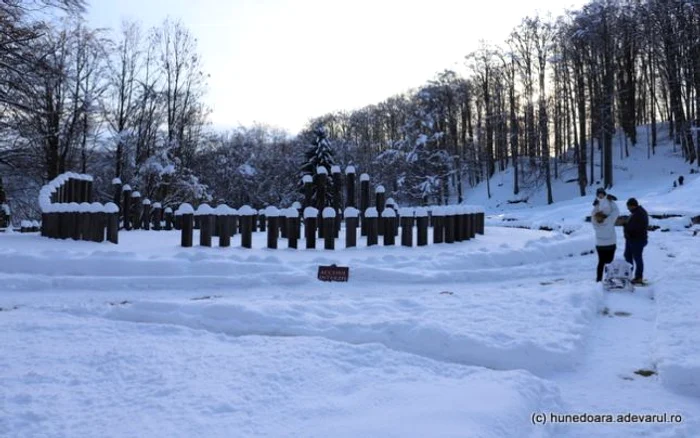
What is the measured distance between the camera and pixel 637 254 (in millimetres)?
8016

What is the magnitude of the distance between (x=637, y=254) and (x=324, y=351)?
6441 millimetres

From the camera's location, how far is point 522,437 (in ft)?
9.21

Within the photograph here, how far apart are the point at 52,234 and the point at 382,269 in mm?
6829

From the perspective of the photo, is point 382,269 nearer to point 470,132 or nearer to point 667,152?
point 667,152

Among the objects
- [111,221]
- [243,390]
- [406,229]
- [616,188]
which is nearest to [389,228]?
[406,229]

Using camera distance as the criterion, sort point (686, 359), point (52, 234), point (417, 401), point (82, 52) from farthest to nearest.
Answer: point (82, 52), point (52, 234), point (686, 359), point (417, 401)

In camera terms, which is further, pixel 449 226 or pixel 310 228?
pixel 449 226

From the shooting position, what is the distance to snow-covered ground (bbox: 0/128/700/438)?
114 inches

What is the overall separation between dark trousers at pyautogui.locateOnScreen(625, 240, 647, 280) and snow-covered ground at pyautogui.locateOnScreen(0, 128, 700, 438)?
0.93ft

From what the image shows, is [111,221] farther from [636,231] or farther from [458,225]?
[636,231]

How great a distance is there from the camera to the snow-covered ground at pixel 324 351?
290cm

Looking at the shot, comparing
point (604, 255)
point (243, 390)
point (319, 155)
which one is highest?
point (319, 155)

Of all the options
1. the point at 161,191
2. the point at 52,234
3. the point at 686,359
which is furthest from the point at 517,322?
the point at 161,191

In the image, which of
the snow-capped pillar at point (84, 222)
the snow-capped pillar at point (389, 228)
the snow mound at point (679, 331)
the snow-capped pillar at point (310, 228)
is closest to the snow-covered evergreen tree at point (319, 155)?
the snow-capped pillar at point (389, 228)
